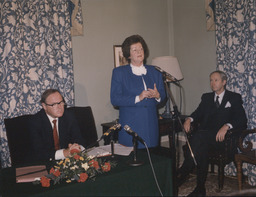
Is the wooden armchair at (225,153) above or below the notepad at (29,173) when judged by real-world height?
below

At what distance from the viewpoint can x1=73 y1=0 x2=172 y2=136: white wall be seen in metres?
4.34

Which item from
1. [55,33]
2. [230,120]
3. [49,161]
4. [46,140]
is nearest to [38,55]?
[55,33]

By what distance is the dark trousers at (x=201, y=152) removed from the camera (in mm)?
3278

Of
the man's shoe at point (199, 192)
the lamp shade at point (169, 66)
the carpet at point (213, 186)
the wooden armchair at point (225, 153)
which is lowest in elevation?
the carpet at point (213, 186)

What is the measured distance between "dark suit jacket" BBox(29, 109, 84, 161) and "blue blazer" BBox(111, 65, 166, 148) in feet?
1.55

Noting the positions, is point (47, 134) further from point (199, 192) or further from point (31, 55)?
point (199, 192)

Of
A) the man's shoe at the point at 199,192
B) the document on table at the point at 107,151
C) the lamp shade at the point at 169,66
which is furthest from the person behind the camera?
the lamp shade at the point at 169,66

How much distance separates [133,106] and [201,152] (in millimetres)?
1095

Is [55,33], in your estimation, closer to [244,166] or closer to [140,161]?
[140,161]

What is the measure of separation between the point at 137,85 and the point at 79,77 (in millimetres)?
1596

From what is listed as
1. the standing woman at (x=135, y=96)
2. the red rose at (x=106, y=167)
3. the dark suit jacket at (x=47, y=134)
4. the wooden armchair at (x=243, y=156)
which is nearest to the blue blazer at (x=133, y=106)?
the standing woman at (x=135, y=96)

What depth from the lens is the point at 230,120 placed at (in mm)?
3662

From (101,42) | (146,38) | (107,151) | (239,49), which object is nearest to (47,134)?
(107,151)

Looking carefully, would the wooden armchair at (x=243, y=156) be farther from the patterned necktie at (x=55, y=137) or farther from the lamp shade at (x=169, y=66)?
the patterned necktie at (x=55, y=137)
